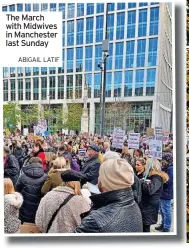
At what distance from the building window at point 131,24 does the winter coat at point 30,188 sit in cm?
191

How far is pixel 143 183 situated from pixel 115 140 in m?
0.63

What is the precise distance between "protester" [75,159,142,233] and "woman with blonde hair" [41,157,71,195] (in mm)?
433

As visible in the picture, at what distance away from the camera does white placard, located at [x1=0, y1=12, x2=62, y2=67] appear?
4301 millimetres

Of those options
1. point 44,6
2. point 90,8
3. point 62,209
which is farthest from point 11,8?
point 62,209

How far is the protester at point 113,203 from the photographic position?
13.5 ft

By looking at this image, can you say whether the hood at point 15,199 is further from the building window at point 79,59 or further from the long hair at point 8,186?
the building window at point 79,59

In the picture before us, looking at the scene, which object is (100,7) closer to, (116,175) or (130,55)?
(130,55)

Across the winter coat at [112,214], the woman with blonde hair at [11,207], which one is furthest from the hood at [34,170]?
the winter coat at [112,214]

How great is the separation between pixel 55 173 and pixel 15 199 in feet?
1.86

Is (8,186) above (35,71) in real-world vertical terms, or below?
below

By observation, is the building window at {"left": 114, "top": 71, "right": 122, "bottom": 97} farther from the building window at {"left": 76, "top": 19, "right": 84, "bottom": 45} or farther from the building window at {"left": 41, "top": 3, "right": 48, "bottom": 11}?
the building window at {"left": 41, "top": 3, "right": 48, "bottom": 11}

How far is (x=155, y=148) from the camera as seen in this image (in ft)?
14.6

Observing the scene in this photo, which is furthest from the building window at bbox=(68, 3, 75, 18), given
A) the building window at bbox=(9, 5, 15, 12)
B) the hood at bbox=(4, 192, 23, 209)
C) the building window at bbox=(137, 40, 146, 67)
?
the hood at bbox=(4, 192, 23, 209)

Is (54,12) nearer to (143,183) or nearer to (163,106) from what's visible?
(163,106)
